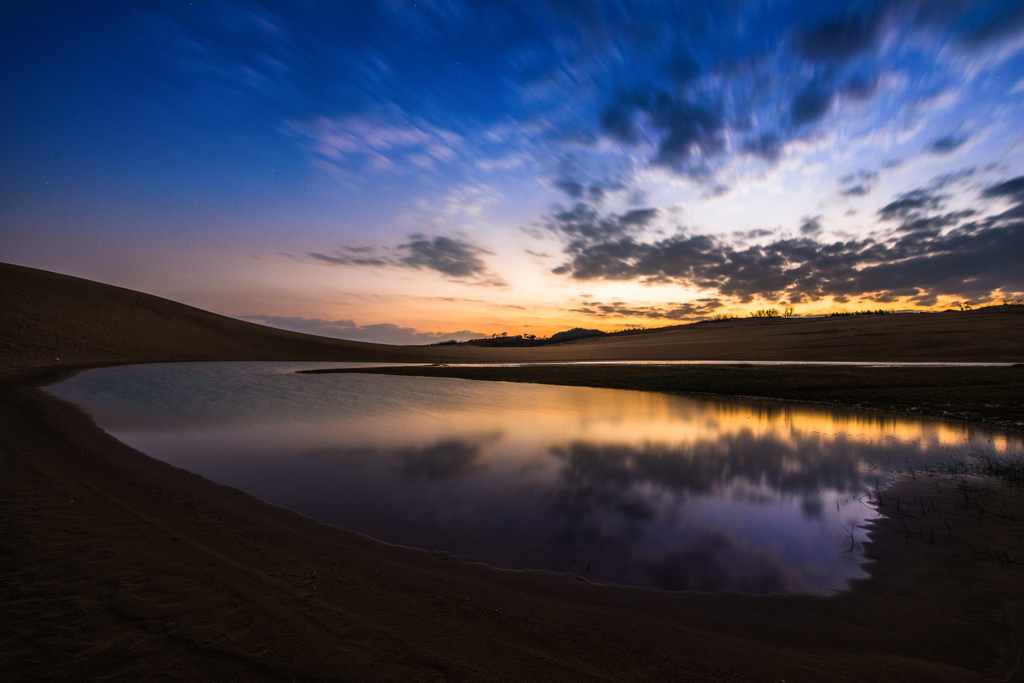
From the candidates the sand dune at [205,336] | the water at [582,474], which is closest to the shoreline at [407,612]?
the water at [582,474]

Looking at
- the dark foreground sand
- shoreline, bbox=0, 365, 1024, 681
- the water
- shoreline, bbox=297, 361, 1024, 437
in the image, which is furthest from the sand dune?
shoreline, bbox=0, 365, 1024, 681

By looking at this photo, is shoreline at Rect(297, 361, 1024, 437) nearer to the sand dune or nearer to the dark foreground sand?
the dark foreground sand

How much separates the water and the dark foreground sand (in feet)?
1.86

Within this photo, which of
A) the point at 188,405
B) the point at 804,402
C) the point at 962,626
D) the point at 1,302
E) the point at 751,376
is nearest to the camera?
the point at 962,626

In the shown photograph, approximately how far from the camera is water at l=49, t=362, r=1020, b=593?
5.76m

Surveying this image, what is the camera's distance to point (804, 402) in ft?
69.9

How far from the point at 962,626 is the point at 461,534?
220 inches

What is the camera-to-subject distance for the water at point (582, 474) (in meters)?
5.76

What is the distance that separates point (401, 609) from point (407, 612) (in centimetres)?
8

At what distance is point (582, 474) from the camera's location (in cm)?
940

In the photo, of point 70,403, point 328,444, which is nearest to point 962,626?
point 328,444

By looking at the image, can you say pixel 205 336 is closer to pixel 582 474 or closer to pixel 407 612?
pixel 582 474

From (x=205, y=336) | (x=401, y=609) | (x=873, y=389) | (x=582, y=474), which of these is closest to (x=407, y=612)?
(x=401, y=609)

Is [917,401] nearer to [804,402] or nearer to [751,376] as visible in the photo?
[804,402]
